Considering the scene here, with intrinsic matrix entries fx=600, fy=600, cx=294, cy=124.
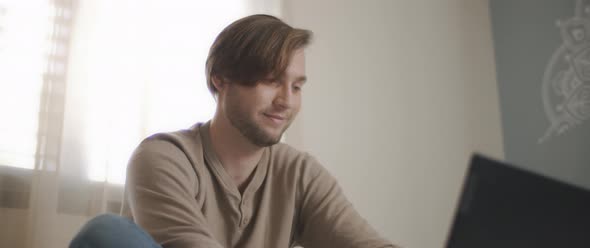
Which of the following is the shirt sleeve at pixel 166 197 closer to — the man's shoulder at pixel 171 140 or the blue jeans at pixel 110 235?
the man's shoulder at pixel 171 140

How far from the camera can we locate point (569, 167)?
8.14 ft

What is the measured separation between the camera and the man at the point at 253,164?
122 centimetres

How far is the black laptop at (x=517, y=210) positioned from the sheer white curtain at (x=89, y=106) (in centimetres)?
124

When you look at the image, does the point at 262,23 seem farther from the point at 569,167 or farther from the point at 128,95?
the point at 569,167

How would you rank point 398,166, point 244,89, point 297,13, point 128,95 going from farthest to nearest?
point 398,166
point 297,13
point 128,95
point 244,89

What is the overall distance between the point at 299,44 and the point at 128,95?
0.57 meters

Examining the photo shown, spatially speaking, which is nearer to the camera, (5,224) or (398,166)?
(5,224)

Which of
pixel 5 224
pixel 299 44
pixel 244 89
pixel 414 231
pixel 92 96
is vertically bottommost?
pixel 414 231

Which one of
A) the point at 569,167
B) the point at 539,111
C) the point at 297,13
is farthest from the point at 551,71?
the point at 297,13

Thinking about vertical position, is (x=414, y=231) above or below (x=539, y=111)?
below

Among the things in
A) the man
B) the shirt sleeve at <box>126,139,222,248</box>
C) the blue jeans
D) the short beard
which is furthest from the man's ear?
the blue jeans

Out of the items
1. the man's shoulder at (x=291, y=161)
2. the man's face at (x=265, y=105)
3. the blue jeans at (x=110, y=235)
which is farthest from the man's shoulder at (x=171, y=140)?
the blue jeans at (x=110, y=235)

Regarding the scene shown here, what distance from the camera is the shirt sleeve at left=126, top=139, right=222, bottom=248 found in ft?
3.52

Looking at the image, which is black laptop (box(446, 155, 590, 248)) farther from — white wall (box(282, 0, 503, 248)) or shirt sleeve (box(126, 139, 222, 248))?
white wall (box(282, 0, 503, 248))
